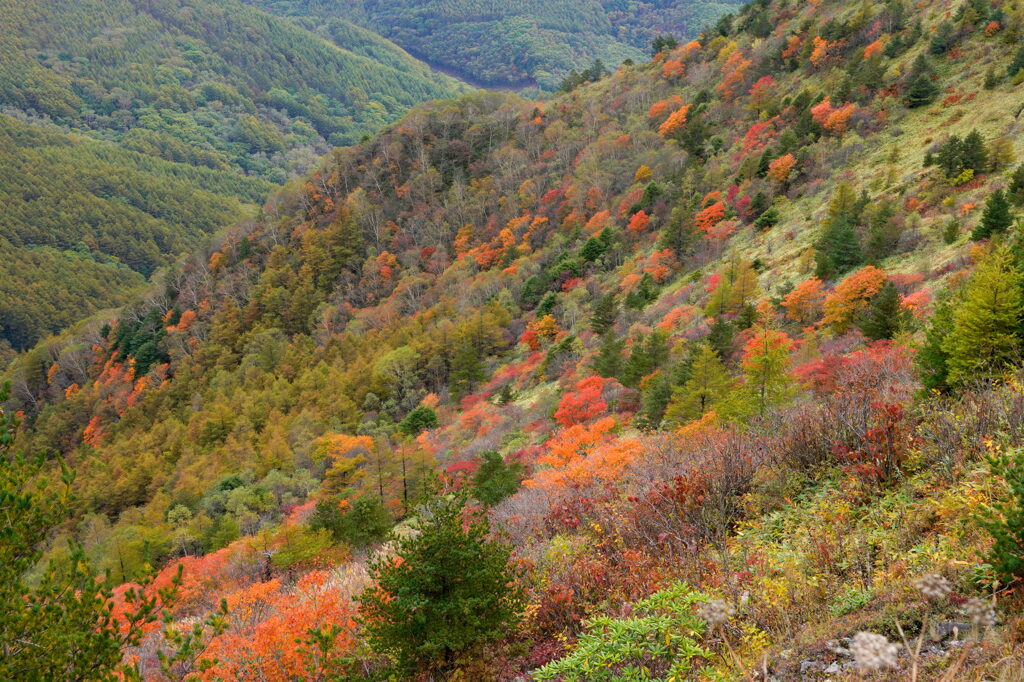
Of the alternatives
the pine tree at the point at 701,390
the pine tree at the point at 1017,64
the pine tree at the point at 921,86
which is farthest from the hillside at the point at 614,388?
the pine tree at the point at 1017,64

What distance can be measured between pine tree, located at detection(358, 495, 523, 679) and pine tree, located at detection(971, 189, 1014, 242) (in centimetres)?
2464

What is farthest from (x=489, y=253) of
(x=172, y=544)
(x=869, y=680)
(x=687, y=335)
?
(x=869, y=680)

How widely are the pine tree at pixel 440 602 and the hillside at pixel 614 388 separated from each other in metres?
0.04

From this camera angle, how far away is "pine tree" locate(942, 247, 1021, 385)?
30.5 feet

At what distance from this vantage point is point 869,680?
3.49 metres

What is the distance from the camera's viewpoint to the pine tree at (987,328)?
929 cm

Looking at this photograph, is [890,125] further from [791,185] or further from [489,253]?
[489,253]

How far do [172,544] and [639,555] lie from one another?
4044 cm

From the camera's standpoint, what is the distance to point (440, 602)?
251 inches

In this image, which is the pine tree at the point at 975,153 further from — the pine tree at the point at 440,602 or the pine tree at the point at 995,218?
the pine tree at the point at 440,602

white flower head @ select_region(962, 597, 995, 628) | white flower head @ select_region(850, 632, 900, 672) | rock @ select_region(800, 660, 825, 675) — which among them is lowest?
rock @ select_region(800, 660, 825, 675)

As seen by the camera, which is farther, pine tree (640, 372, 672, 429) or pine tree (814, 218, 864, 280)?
pine tree (814, 218, 864, 280)

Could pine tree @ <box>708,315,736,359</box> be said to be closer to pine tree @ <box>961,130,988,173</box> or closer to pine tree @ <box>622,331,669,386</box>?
pine tree @ <box>622,331,669,386</box>

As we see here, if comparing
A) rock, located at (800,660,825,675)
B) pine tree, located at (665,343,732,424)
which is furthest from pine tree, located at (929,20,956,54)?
rock, located at (800,660,825,675)
